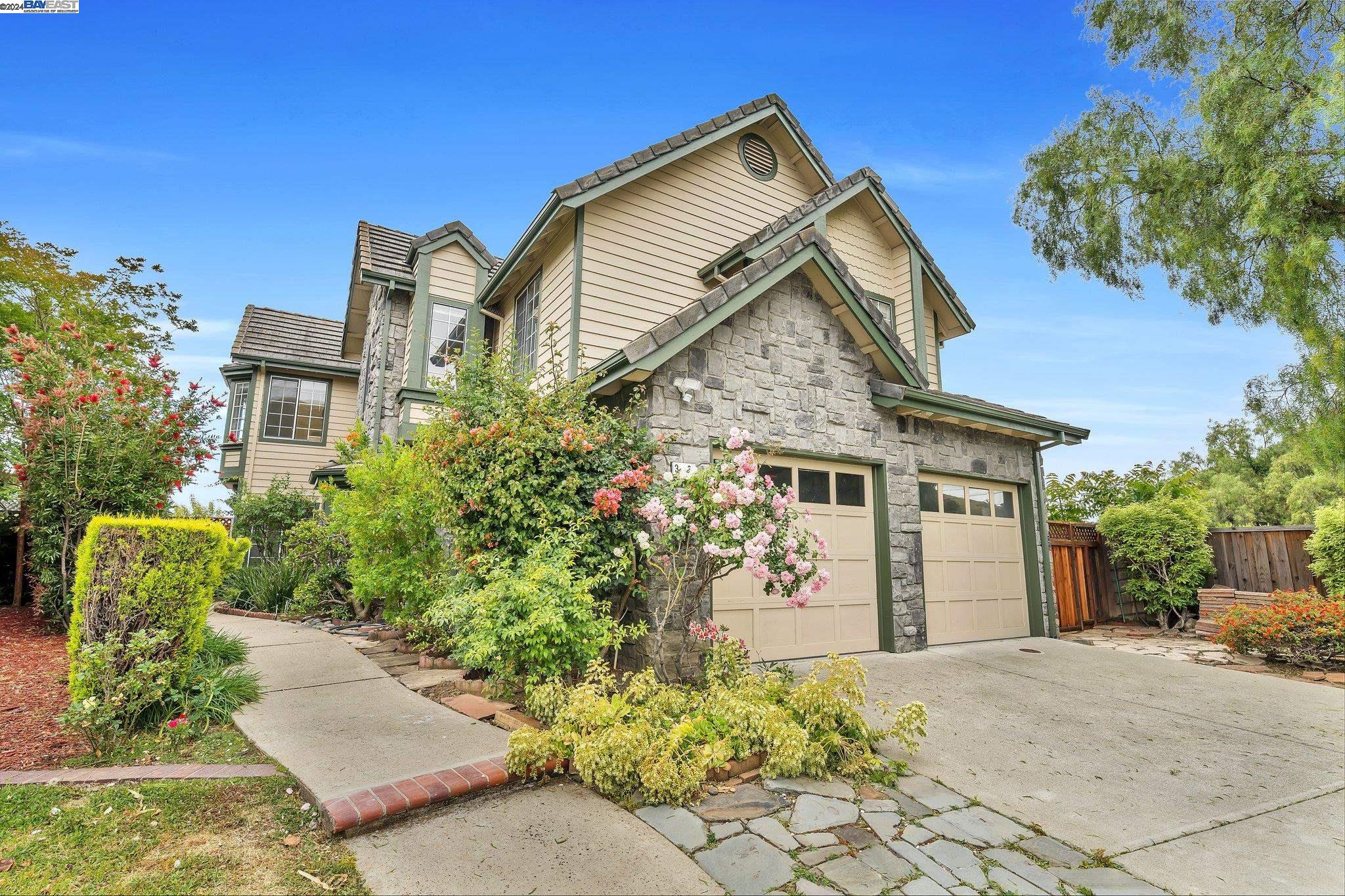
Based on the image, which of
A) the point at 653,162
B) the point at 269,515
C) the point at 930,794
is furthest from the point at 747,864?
the point at 269,515

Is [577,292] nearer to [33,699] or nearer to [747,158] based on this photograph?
[747,158]

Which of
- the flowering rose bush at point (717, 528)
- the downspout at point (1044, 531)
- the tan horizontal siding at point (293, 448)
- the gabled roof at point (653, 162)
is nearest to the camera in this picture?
the flowering rose bush at point (717, 528)

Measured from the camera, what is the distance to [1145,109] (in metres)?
12.1

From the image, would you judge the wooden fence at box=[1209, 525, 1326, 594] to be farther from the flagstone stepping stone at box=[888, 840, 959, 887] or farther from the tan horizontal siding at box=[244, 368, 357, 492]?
the tan horizontal siding at box=[244, 368, 357, 492]

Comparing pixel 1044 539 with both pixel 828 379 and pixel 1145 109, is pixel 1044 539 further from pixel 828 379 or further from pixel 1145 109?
pixel 1145 109

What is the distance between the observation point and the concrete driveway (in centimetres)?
317

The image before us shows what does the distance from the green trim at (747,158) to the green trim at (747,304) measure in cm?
369

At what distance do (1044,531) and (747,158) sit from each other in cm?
758

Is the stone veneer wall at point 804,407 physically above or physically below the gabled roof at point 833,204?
below

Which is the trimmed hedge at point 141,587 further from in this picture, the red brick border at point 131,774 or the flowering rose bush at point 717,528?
the flowering rose bush at point 717,528

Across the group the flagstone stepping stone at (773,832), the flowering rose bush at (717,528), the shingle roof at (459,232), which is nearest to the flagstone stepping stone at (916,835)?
the flagstone stepping stone at (773,832)

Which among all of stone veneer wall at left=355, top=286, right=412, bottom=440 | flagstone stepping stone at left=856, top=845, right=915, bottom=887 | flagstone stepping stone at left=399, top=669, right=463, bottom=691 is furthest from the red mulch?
stone veneer wall at left=355, top=286, right=412, bottom=440

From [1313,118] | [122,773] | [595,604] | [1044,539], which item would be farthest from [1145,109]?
[122,773]

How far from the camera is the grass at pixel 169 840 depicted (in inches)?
105
